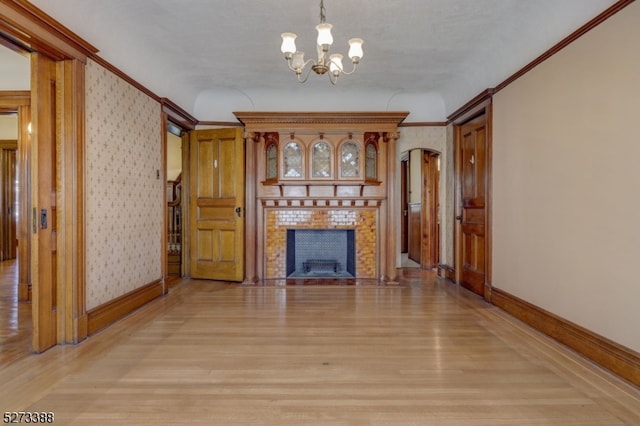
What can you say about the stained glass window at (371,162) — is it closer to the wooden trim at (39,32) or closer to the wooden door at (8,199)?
the wooden trim at (39,32)

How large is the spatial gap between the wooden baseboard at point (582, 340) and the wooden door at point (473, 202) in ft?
2.93

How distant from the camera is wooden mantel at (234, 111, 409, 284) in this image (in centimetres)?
510

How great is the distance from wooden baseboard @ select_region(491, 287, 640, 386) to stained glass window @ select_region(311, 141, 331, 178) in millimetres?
2774

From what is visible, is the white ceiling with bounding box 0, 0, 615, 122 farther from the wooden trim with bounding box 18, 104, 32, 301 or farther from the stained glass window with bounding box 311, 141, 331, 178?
the wooden trim with bounding box 18, 104, 32, 301

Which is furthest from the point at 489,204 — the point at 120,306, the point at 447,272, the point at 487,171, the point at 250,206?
the point at 120,306

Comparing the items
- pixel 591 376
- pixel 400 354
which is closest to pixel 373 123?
pixel 400 354

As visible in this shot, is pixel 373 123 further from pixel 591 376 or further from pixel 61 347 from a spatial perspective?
pixel 61 347

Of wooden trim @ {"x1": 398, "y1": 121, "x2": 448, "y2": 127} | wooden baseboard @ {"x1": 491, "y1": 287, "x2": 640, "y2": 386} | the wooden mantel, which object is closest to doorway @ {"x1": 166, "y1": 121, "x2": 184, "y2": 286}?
the wooden mantel

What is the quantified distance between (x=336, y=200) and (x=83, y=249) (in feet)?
10.7

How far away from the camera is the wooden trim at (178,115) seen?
4.48 meters

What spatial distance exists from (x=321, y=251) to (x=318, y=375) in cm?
353

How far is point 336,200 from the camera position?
17.5 ft

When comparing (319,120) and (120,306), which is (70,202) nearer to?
(120,306)

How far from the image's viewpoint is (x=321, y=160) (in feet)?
17.1
